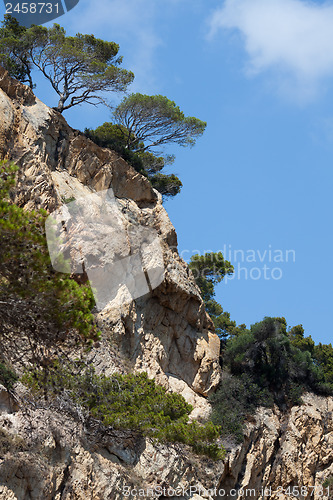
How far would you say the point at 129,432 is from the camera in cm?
1708

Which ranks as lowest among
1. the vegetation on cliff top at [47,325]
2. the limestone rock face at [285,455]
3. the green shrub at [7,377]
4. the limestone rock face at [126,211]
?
the green shrub at [7,377]

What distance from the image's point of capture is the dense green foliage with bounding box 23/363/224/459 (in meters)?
15.9

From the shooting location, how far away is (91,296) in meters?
12.7

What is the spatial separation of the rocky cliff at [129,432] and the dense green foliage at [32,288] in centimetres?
327

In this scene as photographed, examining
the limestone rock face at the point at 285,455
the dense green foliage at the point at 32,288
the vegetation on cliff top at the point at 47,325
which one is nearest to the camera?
the dense green foliage at the point at 32,288

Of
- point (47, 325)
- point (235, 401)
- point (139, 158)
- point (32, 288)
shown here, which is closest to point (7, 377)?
point (47, 325)

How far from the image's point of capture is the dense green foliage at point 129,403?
15.9 meters

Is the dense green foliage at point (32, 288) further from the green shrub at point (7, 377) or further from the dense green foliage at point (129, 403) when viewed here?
the dense green foliage at point (129, 403)

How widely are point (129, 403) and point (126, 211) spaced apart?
913 cm

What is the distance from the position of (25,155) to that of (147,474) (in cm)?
1129

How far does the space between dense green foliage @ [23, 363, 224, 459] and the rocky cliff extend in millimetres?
627

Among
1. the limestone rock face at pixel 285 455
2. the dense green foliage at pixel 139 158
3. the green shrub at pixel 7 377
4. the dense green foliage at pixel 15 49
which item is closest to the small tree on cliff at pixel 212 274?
the dense green foliage at pixel 139 158

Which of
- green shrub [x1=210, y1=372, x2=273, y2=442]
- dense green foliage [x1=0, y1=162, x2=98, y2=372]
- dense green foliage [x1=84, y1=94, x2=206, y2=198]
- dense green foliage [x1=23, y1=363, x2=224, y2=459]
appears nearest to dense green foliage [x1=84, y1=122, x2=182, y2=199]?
dense green foliage [x1=84, y1=94, x2=206, y2=198]

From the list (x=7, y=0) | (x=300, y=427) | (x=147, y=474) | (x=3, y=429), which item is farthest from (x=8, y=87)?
(x=300, y=427)
